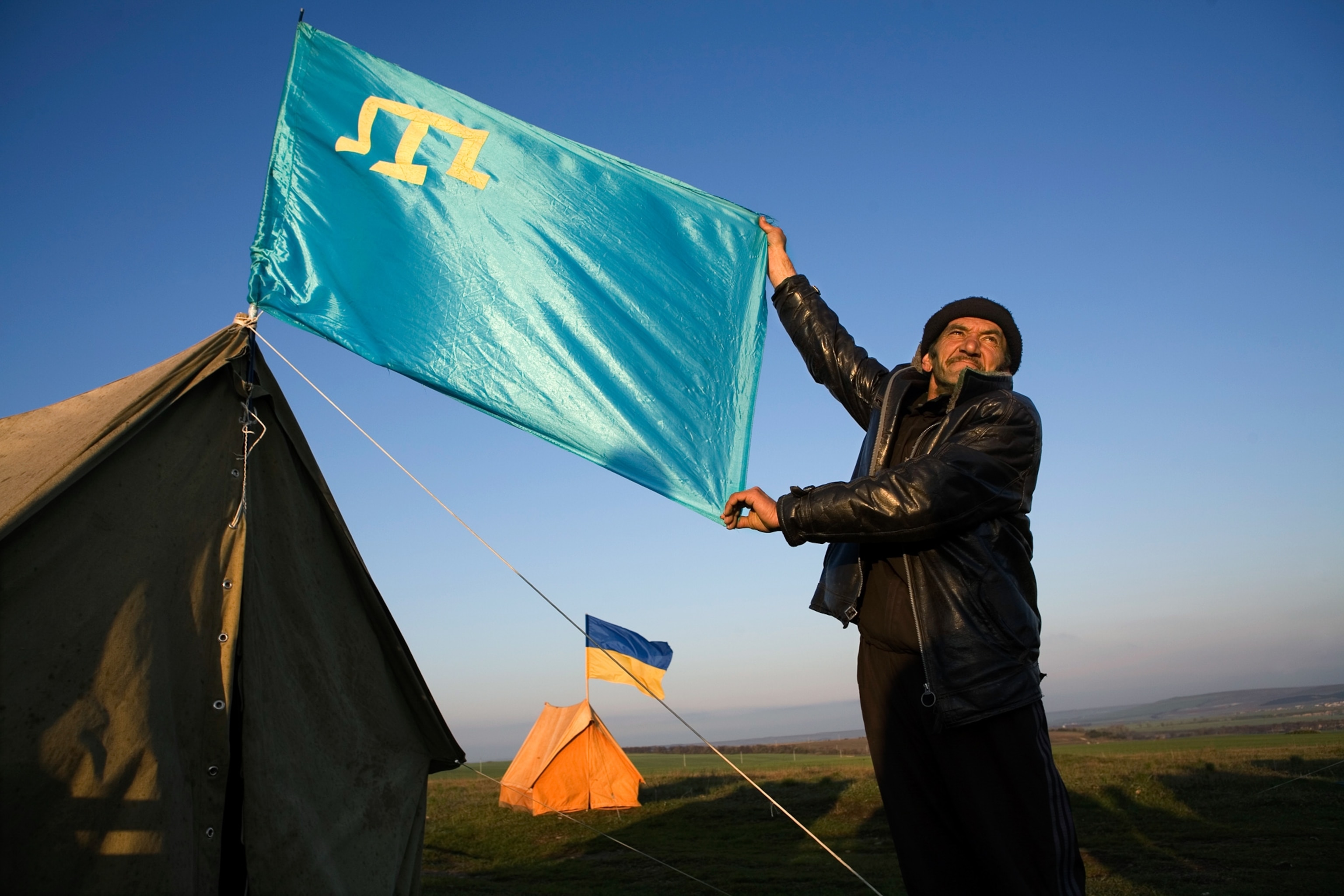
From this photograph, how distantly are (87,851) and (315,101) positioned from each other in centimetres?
294

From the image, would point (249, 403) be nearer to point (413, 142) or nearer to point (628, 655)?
point (413, 142)

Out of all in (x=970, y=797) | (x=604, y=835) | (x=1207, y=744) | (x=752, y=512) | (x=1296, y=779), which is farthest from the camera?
(x=1207, y=744)

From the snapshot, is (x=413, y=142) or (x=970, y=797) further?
(x=413, y=142)

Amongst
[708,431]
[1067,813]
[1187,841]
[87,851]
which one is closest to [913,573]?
[1067,813]

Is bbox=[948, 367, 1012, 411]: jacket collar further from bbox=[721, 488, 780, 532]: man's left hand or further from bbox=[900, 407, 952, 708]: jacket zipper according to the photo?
bbox=[721, 488, 780, 532]: man's left hand

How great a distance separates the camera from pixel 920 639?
2740mm

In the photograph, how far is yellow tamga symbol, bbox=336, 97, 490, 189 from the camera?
11.7 ft

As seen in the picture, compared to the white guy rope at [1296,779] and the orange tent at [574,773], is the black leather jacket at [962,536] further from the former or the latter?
the orange tent at [574,773]

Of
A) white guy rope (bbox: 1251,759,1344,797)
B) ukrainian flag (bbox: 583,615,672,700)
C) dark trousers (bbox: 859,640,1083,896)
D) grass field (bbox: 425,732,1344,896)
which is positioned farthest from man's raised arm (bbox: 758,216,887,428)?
white guy rope (bbox: 1251,759,1344,797)

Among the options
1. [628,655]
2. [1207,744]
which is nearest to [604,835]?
[628,655]

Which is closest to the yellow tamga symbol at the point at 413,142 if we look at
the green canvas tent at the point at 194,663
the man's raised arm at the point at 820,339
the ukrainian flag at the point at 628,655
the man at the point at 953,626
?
the green canvas tent at the point at 194,663

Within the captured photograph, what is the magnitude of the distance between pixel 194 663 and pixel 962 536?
8.69 feet

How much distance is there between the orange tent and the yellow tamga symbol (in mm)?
13574

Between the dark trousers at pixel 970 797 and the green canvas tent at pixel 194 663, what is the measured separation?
6.51 feet
